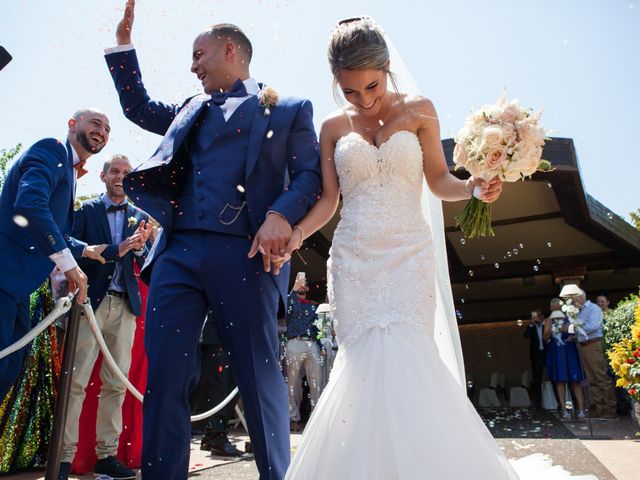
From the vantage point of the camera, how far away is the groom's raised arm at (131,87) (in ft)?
10.3

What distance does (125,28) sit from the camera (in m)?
3.19

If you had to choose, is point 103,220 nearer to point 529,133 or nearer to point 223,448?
point 223,448

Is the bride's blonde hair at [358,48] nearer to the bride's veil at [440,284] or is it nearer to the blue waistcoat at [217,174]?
the bride's veil at [440,284]

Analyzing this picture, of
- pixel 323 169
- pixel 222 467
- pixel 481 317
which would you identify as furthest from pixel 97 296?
pixel 481 317

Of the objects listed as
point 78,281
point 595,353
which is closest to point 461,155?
point 78,281

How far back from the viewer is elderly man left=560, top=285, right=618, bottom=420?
1086cm

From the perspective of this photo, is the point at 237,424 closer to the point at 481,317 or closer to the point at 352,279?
the point at 352,279

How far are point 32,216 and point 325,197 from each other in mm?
1842

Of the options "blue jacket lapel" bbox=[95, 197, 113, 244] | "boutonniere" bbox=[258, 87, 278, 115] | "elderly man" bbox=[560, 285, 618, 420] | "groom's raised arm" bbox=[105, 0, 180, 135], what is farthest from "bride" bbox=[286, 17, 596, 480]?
"elderly man" bbox=[560, 285, 618, 420]

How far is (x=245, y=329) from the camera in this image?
261 centimetres

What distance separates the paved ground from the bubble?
233cm

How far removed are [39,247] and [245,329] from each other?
6.26ft

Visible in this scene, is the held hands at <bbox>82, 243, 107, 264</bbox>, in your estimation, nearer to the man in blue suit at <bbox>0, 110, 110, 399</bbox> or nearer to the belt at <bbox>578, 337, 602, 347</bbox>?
the man in blue suit at <bbox>0, 110, 110, 399</bbox>

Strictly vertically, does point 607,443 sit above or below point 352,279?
below
